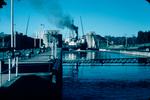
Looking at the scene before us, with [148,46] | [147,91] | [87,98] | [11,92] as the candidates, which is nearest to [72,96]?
[87,98]

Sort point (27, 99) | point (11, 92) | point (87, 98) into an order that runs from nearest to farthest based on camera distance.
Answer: point (11, 92)
point (27, 99)
point (87, 98)

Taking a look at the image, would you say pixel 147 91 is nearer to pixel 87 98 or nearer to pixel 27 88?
pixel 87 98

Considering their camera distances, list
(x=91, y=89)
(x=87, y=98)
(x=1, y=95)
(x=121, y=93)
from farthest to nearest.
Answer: (x=91, y=89), (x=121, y=93), (x=87, y=98), (x=1, y=95)

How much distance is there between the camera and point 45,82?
16031 mm

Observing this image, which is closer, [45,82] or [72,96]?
[45,82]

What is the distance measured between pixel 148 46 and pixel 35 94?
378 ft

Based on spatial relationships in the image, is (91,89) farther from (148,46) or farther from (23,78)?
(148,46)

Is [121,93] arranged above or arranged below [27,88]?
below

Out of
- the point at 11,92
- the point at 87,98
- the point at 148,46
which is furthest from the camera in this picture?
the point at 148,46

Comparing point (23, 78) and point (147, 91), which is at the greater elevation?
point (23, 78)

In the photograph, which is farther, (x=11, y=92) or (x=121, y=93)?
(x=121, y=93)

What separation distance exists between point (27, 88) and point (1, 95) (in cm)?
325

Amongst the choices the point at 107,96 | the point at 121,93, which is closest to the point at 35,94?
the point at 107,96

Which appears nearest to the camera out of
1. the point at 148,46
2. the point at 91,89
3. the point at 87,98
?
the point at 87,98
